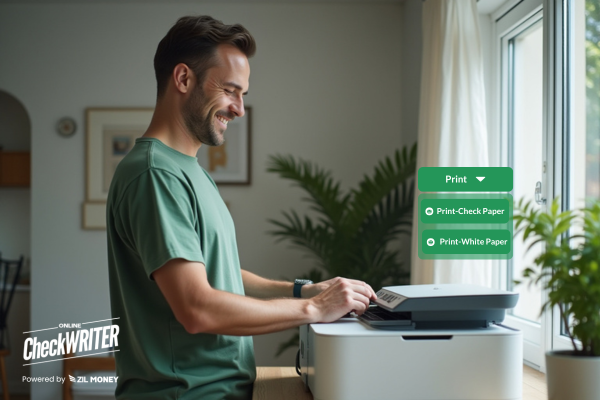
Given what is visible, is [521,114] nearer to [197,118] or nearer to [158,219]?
[197,118]

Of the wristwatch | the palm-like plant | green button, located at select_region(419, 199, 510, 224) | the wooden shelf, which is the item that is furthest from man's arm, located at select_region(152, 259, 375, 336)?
the wooden shelf

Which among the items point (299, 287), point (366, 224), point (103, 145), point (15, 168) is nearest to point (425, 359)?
point (299, 287)

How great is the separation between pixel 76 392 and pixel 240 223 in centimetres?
141

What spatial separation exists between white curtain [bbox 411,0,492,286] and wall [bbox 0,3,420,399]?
4.92 ft

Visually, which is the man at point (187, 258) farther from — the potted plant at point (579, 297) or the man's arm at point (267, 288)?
the potted plant at point (579, 297)

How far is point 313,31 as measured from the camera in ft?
13.4

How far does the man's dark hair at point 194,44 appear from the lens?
4.71 ft

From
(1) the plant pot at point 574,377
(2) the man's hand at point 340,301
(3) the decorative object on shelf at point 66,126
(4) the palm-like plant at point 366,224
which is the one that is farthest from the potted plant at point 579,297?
(3) the decorative object on shelf at point 66,126

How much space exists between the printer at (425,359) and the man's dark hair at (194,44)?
0.68m

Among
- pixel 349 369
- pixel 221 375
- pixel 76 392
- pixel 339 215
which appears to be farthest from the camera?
pixel 76 392

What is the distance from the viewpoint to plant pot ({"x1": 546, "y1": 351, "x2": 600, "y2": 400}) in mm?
1041

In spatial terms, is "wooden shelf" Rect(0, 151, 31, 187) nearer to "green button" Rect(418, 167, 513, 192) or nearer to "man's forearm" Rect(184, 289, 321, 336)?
"green button" Rect(418, 167, 513, 192)

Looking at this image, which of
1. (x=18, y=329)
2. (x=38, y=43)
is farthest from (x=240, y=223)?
(x=18, y=329)

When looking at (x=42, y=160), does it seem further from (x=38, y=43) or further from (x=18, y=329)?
(x=18, y=329)
